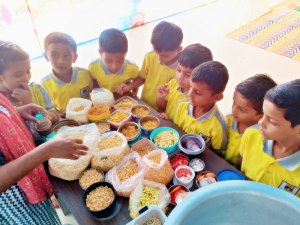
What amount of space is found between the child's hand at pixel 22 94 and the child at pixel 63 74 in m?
0.31

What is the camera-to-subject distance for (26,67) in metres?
1.38

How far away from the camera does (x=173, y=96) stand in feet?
5.89

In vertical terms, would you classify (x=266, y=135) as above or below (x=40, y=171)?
above

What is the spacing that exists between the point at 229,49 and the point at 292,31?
153 centimetres

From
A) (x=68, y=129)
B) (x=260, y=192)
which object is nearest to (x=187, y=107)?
(x=68, y=129)

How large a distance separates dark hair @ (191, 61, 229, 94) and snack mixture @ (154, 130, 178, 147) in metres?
0.36

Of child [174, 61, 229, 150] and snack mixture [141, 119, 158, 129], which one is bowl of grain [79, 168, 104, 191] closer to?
snack mixture [141, 119, 158, 129]

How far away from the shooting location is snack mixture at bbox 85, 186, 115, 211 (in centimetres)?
104

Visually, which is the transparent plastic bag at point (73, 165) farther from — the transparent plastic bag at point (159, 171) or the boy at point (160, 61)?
the boy at point (160, 61)

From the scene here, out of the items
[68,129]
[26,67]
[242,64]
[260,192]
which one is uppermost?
[26,67]

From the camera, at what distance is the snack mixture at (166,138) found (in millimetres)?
1349

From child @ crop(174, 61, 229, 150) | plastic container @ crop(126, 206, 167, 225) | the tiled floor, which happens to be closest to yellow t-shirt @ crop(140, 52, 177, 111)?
child @ crop(174, 61, 229, 150)

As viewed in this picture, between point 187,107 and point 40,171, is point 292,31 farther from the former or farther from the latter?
point 40,171

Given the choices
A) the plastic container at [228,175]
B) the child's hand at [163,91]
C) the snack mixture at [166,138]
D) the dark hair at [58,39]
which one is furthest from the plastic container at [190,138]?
the dark hair at [58,39]
